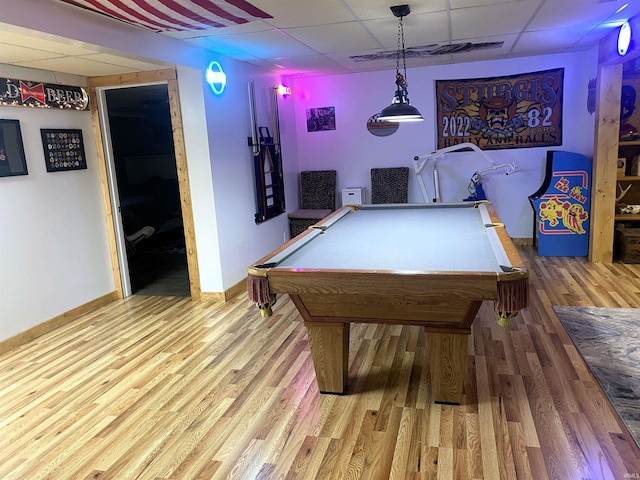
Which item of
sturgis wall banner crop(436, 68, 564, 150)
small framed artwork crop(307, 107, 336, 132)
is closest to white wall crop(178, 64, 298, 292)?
small framed artwork crop(307, 107, 336, 132)

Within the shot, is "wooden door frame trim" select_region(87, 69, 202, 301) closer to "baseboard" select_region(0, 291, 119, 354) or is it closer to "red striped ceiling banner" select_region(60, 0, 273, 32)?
"baseboard" select_region(0, 291, 119, 354)

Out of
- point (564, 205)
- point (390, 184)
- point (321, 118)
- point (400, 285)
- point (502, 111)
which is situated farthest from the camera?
point (321, 118)

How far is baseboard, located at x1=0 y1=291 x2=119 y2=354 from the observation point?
3658mm

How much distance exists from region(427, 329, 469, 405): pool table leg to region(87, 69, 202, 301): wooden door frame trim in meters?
2.79

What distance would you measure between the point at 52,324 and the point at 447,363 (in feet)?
11.1

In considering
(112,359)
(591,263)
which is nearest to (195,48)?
(112,359)

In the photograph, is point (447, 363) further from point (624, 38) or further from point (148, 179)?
point (148, 179)

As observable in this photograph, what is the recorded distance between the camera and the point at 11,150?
3.66 metres

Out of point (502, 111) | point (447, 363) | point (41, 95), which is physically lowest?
point (447, 363)

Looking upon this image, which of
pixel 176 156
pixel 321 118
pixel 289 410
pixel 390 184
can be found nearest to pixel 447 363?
pixel 289 410

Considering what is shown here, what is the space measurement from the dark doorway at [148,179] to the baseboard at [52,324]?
1.29 meters

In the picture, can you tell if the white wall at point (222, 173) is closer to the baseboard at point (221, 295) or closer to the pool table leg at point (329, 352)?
the baseboard at point (221, 295)

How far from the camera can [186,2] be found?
274 centimetres

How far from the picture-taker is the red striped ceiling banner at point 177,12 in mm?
2680
